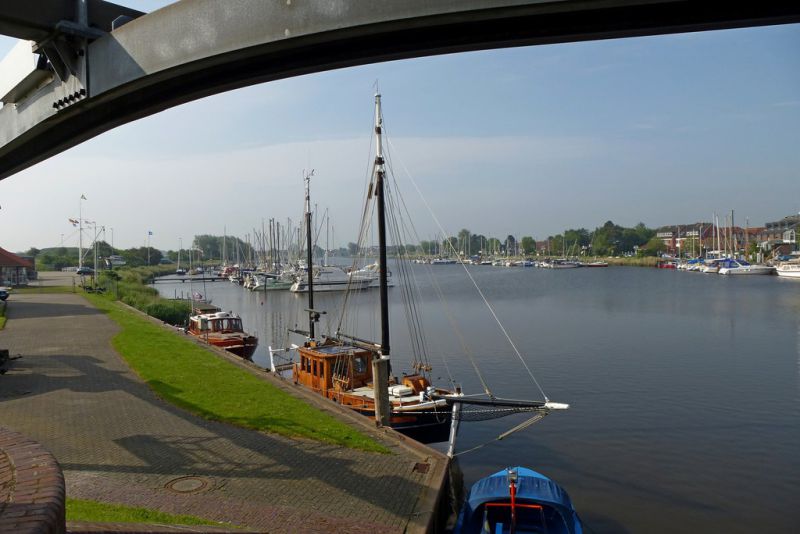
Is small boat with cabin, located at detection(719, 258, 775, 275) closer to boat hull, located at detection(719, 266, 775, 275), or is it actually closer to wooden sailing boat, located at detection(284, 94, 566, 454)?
boat hull, located at detection(719, 266, 775, 275)

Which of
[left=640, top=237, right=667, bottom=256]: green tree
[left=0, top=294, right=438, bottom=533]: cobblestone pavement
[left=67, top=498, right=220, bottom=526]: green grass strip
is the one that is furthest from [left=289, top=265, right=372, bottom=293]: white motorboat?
[left=640, top=237, right=667, bottom=256]: green tree

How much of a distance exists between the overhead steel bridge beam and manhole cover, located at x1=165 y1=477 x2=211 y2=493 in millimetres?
6714

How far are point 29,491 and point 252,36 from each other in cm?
463

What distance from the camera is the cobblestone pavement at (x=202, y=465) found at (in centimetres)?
1037

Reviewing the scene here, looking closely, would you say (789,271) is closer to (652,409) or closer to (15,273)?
(652,409)

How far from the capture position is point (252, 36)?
4.94 metres

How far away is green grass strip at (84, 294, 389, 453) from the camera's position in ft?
48.9

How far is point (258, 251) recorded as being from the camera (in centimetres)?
14325

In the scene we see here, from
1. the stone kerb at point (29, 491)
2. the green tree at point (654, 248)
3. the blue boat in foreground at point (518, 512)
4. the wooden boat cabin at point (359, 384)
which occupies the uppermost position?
the green tree at point (654, 248)

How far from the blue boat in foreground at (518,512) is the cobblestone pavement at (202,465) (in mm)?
1177

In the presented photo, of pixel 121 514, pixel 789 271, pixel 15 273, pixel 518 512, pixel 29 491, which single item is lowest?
pixel 518 512

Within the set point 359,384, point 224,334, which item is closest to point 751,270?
point 224,334

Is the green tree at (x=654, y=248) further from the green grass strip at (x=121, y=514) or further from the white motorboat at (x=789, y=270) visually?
the green grass strip at (x=121, y=514)

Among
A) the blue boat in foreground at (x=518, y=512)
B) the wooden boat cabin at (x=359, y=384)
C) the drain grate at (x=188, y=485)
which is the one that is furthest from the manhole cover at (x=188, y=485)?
the wooden boat cabin at (x=359, y=384)
